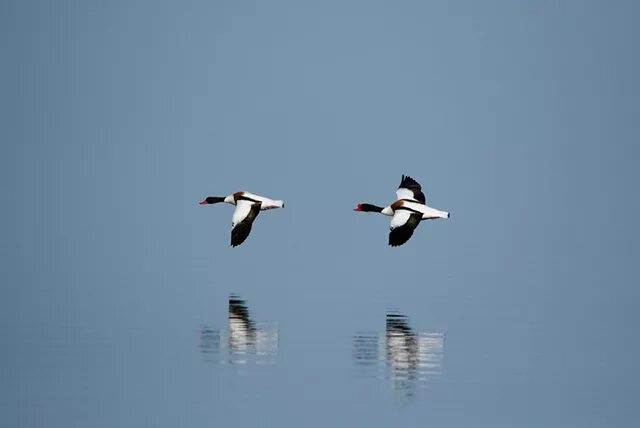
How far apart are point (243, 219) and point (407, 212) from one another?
5402mm

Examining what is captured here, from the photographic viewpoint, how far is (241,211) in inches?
1956

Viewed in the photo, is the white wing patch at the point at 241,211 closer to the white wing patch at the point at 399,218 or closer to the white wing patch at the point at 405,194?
the white wing patch at the point at 399,218

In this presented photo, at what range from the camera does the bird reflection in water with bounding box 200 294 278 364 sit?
113ft

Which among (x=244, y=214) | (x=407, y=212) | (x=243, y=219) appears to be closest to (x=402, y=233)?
(x=407, y=212)

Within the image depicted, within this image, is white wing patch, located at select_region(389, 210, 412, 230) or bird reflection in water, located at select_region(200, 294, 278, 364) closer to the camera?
bird reflection in water, located at select_region(200, 294, 278, 364)

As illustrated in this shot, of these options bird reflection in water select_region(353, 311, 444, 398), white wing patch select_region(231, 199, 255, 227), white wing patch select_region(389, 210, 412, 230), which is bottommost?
bird reflection in water select_region(353, 311, 444, 398)

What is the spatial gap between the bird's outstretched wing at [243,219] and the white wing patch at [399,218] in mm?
4564

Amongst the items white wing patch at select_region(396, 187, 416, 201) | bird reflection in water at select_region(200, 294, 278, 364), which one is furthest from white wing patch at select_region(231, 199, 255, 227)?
bird reflection in water at select_region(200, 294, 278, 364)

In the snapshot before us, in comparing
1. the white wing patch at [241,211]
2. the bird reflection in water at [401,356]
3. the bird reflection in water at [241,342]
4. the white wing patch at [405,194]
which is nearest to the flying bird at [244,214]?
the white wing patch at [241,211]

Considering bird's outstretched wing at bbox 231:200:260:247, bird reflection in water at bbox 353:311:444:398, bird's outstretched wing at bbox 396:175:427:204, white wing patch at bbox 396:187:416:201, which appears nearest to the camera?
bird reflection in water at bbox 353:311:444:398

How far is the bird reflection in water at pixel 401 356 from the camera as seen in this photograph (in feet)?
107

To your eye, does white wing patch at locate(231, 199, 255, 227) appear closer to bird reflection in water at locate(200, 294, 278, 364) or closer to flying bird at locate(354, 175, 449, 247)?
flying bird at locate(354, 175, 449, 247)

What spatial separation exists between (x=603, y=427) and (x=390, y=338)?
30.6 feet

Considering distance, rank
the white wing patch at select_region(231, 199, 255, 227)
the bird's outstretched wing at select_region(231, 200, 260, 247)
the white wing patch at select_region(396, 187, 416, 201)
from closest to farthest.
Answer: the bird's outstretched wing at select_region(231, 200, 260, 247), the white wing patch at select_region(231, 199, 255, 227), the white wing patch at select_region(396, 187, 416, 201)
